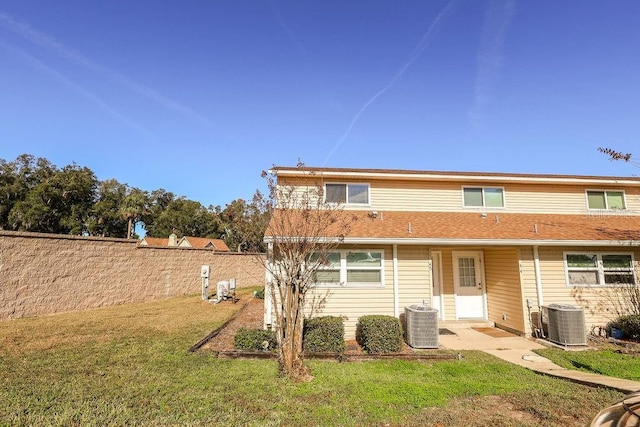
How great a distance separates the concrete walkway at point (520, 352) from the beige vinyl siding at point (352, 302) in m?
1.95

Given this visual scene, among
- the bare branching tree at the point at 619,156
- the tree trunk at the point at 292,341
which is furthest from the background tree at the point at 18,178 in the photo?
the bare branching tree at the point at 619,156

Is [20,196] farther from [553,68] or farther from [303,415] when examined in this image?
[553,68]

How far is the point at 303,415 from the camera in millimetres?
4438

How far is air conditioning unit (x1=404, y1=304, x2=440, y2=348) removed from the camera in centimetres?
814

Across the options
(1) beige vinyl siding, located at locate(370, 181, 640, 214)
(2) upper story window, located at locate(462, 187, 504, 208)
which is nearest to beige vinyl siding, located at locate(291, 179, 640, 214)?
(1) beige vinyl siding, located at locate(370, 181, 640, 214)

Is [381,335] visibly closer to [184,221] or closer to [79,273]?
[79,273]

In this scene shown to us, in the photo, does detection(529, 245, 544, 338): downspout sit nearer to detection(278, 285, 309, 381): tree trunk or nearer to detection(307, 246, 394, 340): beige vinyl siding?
detection(307, 246, 394, 340): beige vinyl siding

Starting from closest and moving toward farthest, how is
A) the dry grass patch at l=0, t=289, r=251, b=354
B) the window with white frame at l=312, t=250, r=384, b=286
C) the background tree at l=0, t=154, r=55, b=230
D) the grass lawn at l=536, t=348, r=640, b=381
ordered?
the grass lawn at l=536, t=348, r=640, b=381, the dry grass patch at l=0, t=289, r=251, b=354, the window with white frame at l=312, t=250, r=384, b=286, the background tree at l=0, t=154, r=55, b=230

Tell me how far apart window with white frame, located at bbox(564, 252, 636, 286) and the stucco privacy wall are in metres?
9.93

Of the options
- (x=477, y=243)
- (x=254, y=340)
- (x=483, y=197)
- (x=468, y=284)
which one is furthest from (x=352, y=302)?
(x=483, y=197)

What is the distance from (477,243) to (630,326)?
479cm

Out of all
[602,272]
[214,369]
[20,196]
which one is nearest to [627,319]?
[602,272]

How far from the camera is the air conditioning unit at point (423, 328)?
8141mm

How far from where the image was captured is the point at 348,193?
1198 cm
